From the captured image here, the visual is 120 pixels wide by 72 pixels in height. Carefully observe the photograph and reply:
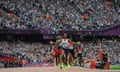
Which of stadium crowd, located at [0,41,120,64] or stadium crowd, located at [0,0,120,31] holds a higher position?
stadium crowd, located at [0,0,120,31]

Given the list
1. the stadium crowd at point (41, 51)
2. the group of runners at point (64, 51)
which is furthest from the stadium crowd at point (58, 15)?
the group of runners at point (64, 51)

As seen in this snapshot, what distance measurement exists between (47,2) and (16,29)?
22.9ft

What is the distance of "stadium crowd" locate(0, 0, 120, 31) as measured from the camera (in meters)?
45.5

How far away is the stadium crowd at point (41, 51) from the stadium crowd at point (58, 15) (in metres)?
1.93

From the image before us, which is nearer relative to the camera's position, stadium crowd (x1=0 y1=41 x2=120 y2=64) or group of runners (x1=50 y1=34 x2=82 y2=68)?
group of runners (x1=50 y1=34 x2=82 y2=68)

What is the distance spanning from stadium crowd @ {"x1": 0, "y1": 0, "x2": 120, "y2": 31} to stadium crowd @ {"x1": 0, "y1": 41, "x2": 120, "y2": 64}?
1930 mm

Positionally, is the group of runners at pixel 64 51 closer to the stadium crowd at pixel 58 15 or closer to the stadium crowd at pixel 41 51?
the stadium crowd at pixel 41 51

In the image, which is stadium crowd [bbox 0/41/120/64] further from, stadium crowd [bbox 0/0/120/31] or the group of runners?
the group of runners

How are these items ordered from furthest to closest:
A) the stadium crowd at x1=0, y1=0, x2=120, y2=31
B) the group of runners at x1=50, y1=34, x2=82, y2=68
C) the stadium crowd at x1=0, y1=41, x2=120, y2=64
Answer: the stadium crowd at x1=0, y1=0, x2=120, y2=31 < the stadium crowd at x1=0, y1=41, x2=120, y2=64 < the group of runners at x1=50, y1=34, x2=82, y2=68

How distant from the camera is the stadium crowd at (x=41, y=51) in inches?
1671

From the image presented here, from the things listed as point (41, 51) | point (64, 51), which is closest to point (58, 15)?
point (41, 51)

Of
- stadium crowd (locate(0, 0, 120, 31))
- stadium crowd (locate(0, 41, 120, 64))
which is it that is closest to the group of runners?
stadium crowd (locate(0, 41, 120, 64))

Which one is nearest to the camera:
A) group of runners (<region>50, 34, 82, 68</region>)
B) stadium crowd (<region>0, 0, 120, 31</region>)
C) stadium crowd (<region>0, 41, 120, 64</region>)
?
group of runners (<region>50, 34, 82, 68</region>)

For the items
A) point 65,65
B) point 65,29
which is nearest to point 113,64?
point 65,29
